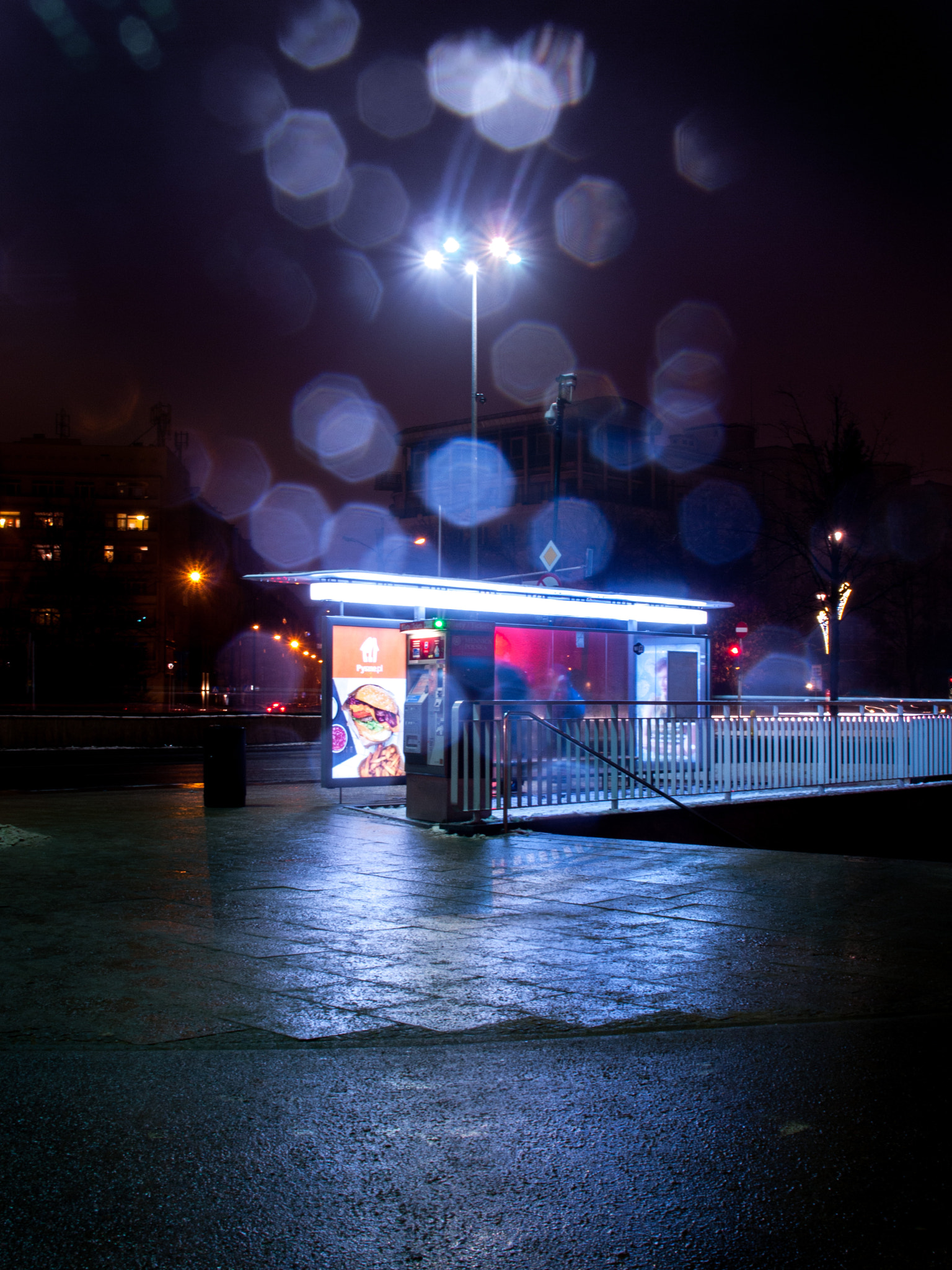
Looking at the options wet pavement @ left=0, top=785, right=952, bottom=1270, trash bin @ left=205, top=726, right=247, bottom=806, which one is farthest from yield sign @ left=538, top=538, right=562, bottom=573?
wet pavement @ left=0, top=785, right=952, bottom=1270

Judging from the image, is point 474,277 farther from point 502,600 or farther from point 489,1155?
point 489,1155

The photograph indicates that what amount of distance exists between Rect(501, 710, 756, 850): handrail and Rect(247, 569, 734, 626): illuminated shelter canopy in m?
2.85

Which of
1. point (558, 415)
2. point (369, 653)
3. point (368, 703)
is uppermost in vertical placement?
point (558, 415)

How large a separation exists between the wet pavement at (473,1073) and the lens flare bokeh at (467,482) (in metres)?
84.5

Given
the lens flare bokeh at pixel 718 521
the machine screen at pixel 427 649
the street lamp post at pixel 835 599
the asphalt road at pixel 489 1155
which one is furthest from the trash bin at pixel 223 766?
the lens flare bokeh at pixel 718 521

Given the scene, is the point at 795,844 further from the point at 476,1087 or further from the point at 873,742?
the point at 476,1087

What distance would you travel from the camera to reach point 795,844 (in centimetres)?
1443

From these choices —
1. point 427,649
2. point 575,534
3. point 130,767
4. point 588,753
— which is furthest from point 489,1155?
point 575,534

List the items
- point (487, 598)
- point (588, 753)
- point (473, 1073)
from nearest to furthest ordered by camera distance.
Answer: point (473, 1073), point (588, 753), point (487, 598)

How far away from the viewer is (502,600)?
15.5m

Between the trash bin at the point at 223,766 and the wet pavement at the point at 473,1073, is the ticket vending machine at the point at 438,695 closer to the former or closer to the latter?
the trash bin at the point at 223,766

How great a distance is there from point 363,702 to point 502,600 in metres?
2.48

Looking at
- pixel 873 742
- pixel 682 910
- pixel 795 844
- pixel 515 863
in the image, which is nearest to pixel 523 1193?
pixel 682 910

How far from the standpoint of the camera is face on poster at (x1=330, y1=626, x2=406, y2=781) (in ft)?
47.6
